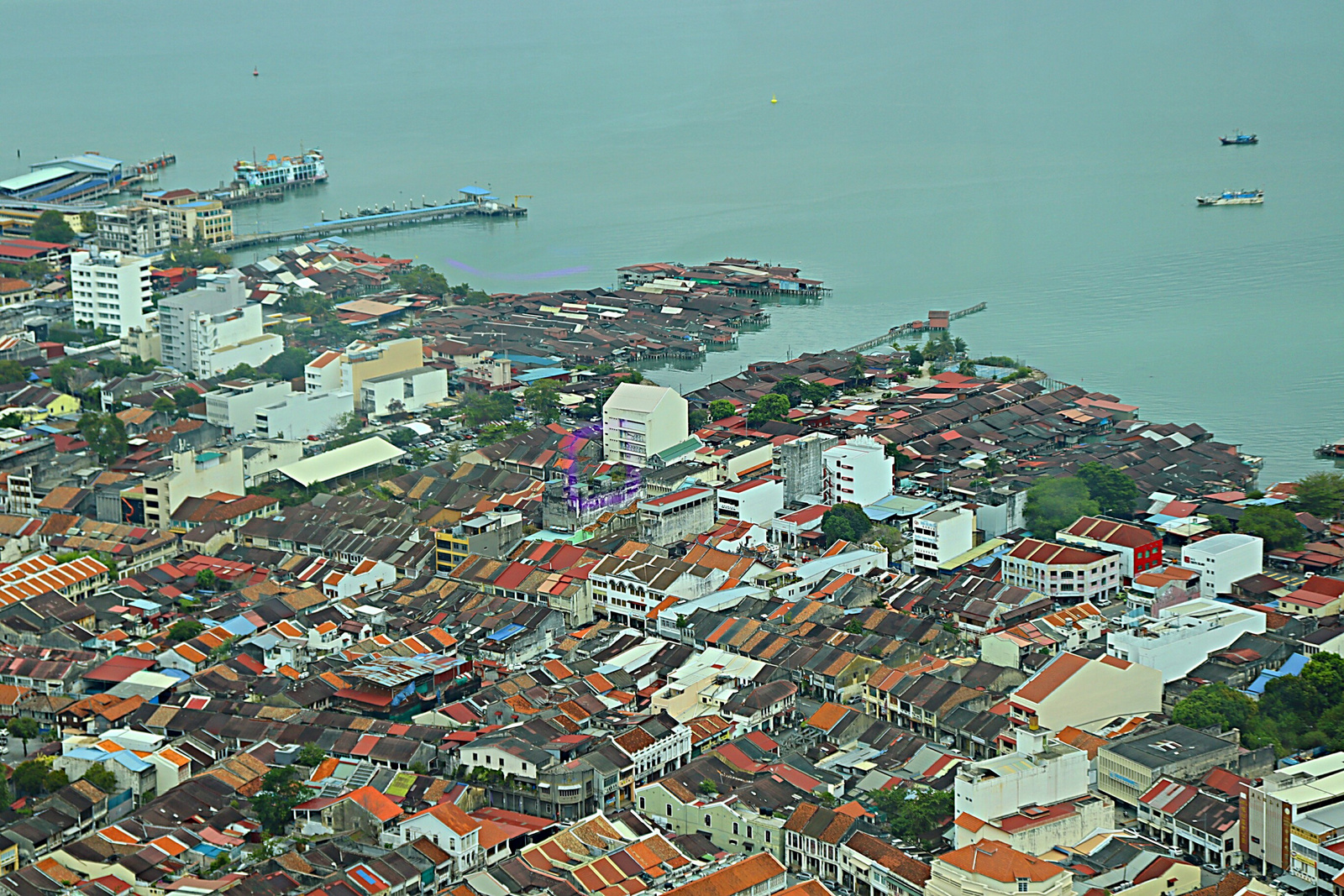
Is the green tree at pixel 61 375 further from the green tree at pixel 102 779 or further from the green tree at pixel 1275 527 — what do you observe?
the green tree at pixel 1275 527

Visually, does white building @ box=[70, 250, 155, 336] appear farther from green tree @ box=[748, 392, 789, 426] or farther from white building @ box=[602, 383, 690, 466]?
green tree @ box=[748, 392, 789, 426]

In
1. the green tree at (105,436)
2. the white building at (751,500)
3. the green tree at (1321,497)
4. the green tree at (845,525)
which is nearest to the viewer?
the green tree at (845,525)

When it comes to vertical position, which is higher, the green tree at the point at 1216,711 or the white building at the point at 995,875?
the white building at the point at 995,875

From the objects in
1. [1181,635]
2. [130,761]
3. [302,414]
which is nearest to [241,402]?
[302,414]

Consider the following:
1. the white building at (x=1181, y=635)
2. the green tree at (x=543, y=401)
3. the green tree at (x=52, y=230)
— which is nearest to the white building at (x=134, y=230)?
the green tree at (x=52, y=230)

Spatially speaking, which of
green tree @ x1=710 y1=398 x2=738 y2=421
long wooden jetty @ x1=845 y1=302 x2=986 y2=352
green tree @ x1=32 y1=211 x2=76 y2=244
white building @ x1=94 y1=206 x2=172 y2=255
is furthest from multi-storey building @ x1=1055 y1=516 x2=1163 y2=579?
green tree @ x1=32 y1=211 x2=76 y2=244

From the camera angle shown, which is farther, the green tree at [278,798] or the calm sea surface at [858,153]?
the calm sea surface at [858,153]

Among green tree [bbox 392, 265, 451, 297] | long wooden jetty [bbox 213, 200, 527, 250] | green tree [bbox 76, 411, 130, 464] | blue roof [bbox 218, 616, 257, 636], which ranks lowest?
blue roof [bbox 218, 616, 257, 636]
